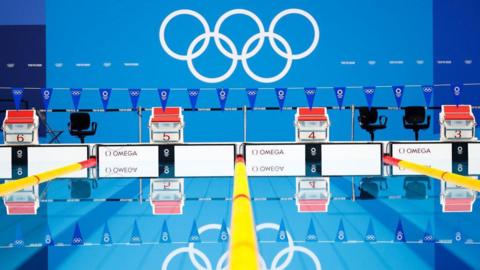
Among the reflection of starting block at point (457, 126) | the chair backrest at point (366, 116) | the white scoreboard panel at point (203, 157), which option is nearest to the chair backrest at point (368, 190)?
the white scoreboard panel at point (203, 157)

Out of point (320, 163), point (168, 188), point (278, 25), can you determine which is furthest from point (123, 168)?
point (278, 25)

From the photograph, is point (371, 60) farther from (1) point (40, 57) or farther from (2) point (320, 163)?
(1) point (40, 57)

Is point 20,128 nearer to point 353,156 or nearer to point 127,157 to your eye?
point 127,157

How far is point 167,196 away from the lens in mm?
4875

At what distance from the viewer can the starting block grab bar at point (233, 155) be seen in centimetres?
775

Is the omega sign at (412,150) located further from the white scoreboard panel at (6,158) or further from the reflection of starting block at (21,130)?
the white scoreboard panel at (6,158)

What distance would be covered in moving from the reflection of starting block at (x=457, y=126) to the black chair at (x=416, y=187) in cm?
236

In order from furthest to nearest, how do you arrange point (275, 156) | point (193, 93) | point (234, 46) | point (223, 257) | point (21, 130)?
point (234, 46)
point (193, 93)
point (21, 130)
point (275, 156)
point (223, 257)

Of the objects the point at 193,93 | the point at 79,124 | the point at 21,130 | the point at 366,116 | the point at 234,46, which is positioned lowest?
the point at 21,130

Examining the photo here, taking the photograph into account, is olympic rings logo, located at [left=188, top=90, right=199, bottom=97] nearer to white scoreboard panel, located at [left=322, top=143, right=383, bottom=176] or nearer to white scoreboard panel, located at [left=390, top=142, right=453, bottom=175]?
white scoreboard panel, located at [left=322, top=143, right=383, bottom=176]

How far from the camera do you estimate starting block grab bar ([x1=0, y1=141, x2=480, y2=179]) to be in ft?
25.4

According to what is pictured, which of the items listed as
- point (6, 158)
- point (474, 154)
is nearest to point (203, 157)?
point (6, 158)

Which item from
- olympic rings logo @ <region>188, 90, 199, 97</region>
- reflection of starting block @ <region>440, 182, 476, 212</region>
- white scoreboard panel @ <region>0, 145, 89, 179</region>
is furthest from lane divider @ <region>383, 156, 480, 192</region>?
white scoreboard panel @ <region>0, 145, 89, 179</region>

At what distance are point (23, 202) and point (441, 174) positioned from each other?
3.85 metres
